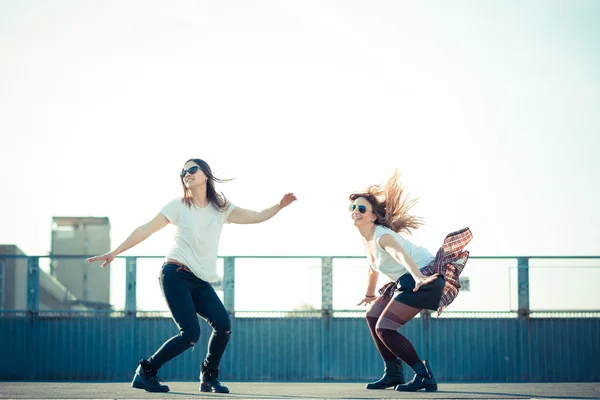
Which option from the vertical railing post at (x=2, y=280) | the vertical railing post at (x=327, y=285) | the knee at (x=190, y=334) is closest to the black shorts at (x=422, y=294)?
the knee at (x=190, y=334)

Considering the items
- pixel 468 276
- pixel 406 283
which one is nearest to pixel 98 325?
pixel 468 276

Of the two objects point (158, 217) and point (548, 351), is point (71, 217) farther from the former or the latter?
point (158, 217)

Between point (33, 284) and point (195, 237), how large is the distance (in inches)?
292

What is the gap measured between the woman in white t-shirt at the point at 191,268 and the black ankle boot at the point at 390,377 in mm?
1314

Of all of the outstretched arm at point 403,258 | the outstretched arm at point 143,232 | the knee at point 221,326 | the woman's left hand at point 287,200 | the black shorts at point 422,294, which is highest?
the woman's left hand at point 287,200

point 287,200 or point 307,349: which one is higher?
point 287,200

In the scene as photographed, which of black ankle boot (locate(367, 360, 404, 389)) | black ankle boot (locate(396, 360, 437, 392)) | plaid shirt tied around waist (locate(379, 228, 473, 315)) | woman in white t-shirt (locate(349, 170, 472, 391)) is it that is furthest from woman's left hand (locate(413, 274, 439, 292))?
black ankle boot (locate(367, 360, 404, 389))

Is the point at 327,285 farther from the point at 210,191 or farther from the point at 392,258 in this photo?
the point at 210,191

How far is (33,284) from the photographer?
14.1 metres

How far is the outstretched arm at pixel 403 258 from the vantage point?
7421 millimetres

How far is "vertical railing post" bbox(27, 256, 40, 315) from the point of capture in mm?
13953

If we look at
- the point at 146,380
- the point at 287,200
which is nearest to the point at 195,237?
the point at 287,200

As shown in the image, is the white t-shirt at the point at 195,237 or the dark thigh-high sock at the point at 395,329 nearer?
the white t-shirt at the point at 195,237

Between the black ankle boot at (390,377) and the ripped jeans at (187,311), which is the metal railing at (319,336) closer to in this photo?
the black ankle boot at (390,377)
